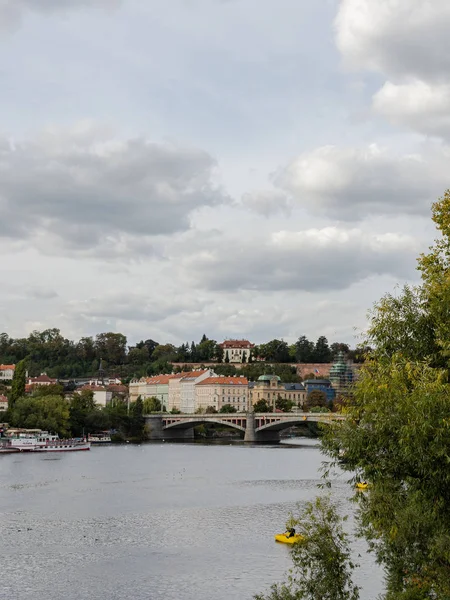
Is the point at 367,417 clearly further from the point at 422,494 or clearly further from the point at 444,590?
the point at 444,590

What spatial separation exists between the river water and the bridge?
3137 centimetres

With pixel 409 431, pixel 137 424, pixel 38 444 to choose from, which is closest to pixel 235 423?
pixel 137 424

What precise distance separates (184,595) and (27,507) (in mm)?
21724

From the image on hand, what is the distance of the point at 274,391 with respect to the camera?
168375 millimetres

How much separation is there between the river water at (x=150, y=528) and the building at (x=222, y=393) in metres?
85.1

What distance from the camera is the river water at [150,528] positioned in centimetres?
3028

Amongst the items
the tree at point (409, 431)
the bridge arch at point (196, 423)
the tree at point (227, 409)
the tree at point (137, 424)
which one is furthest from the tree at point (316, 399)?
the tree at point (409, 431)

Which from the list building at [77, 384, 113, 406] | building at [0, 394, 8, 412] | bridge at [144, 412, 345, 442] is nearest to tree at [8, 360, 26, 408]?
bridge at [144, 412, 345, 442]

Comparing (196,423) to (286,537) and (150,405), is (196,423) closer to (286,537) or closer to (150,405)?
(150,405)

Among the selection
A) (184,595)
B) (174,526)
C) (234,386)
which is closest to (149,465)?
(174,526)

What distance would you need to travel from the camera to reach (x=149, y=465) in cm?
7700

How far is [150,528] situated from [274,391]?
418 feet

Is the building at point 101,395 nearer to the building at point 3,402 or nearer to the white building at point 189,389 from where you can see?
the white building at point 189,389

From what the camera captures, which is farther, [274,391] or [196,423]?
[274,391]
